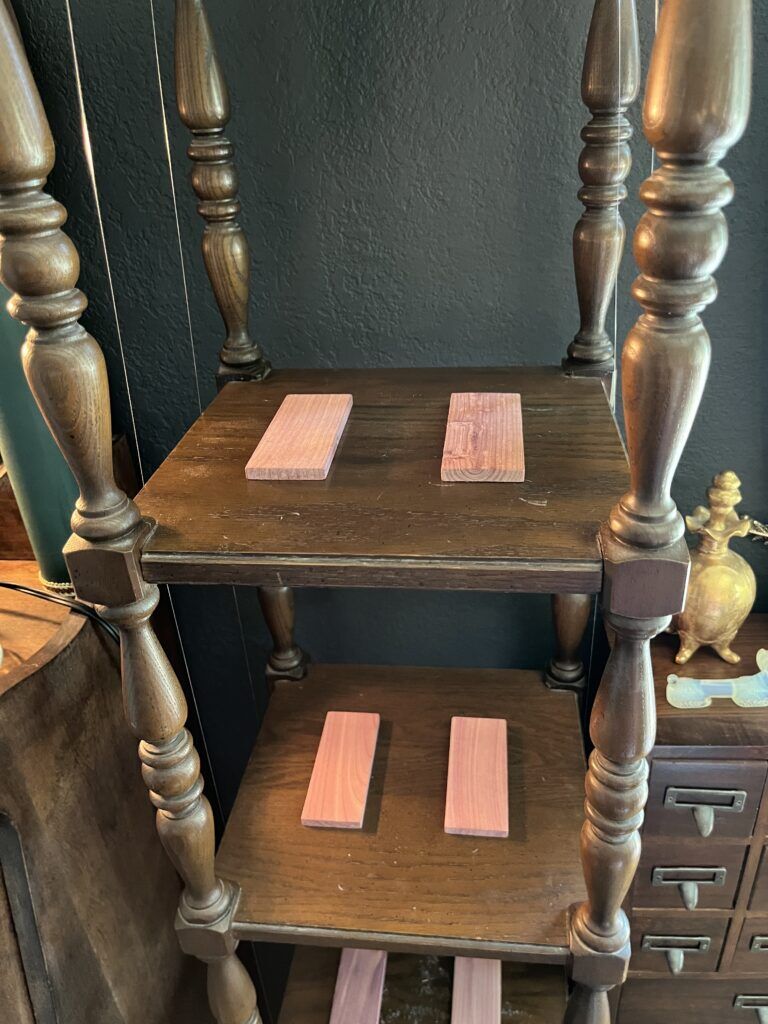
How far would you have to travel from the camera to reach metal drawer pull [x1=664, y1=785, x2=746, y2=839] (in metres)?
0.97

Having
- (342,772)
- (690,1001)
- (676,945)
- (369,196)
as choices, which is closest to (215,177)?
(369,196)

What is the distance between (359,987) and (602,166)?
Result: 0.92 meters

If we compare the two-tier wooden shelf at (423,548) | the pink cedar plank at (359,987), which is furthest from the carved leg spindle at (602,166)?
the pink cedar plank at (359,987)

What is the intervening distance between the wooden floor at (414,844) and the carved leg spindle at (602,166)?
44 centimetres

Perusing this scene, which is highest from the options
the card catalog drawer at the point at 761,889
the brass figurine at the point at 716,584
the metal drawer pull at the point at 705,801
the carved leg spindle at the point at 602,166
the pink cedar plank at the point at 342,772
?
the carved leg spindle at the point at 602,166

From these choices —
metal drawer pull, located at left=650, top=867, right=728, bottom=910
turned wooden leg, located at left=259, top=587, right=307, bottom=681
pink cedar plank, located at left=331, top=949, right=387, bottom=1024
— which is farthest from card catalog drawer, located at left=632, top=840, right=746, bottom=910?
turned wooden leg, located at left=259, top=587, right=307, bottom=681

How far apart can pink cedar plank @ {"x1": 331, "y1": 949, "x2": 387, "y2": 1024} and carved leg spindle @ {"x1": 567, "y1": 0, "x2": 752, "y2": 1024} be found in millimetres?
362

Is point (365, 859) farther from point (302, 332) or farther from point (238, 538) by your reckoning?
point (302, 332)

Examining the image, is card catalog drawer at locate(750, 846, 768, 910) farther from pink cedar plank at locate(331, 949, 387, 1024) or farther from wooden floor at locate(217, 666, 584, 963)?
pink cedar plank at locate(331, 949, 387, 1024)

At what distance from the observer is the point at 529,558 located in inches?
23.3

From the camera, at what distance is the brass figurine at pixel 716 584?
3.32ft

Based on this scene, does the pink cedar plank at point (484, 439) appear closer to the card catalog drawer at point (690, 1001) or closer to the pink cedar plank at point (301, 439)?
the pink cedar plank at point (301, 439)

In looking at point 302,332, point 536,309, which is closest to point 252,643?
point 302,332

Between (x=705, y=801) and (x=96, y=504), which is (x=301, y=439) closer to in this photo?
(x=96, y=504)
